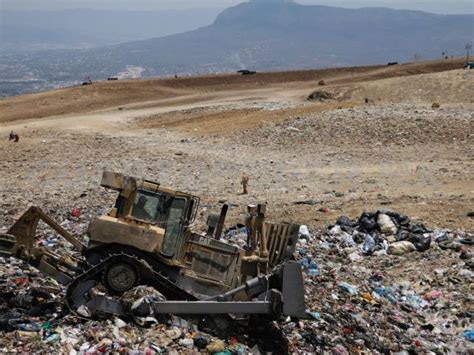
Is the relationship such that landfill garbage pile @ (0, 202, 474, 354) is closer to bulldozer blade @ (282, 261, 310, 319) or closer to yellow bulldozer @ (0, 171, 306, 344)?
yellow bulldozer @ (0, 171, 306, 344)

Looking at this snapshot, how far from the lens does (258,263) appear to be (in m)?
7.29

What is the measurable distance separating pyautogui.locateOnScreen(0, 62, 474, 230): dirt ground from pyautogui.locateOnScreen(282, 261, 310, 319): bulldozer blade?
17.4 feet

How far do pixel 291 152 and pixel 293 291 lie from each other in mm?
13037

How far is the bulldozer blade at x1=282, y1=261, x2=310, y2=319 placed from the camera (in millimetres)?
6695

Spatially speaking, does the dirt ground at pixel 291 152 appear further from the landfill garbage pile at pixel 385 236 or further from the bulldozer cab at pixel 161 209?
the bulldozer cab at pixel 161 209

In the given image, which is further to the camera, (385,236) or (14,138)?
(14,138)

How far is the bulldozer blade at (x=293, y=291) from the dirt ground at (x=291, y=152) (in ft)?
17.4

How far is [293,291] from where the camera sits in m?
6.72

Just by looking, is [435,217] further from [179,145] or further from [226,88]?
[226,88]

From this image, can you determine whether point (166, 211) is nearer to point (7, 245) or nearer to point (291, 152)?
point (7, 245)

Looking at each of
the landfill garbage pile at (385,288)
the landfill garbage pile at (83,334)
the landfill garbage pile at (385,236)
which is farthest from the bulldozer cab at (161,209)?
Result: the landfill garbage pile at (385,236)

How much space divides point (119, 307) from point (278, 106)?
22.6 meters

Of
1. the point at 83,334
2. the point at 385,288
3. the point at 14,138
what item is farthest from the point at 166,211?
the point at 14,138

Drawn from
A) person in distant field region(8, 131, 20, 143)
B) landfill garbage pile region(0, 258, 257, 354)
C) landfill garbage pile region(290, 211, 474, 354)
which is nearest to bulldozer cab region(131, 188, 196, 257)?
landfill garbage pile region(0, 258, 257, 354)
